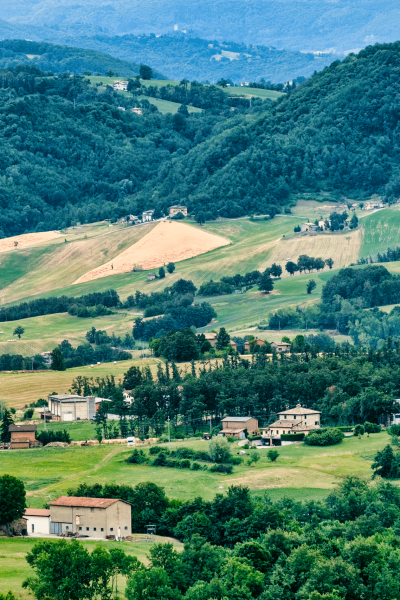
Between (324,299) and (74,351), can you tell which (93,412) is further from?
(324,299)

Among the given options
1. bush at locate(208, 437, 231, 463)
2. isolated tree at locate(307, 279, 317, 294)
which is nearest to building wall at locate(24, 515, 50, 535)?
bush at locate(208, 437, 231, 463)

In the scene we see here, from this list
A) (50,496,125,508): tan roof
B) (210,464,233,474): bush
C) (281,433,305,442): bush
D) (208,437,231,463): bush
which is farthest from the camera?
(281,433,305,442): bush

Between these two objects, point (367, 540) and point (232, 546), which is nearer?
point (367, 540)

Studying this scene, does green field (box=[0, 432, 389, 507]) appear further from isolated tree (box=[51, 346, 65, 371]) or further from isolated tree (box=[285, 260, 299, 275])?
isolated tree (box=[285, 260, 299, 275])

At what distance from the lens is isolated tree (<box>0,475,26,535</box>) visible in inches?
2724

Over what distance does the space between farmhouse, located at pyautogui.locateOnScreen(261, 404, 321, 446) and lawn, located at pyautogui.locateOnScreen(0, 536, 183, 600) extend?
81.0 feet

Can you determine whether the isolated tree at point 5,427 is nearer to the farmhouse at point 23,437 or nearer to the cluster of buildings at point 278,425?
the farmhouse at point 23,437

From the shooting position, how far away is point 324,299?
164625mm

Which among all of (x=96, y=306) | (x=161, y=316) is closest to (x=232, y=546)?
(x=161, y=316)

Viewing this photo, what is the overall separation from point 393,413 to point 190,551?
1514 inches

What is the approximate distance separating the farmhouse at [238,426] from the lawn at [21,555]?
24.7 m

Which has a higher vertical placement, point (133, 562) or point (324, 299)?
point (324, 299)

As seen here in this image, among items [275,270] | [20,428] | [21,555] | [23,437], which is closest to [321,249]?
[275,270]

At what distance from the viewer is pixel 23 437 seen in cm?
9162
